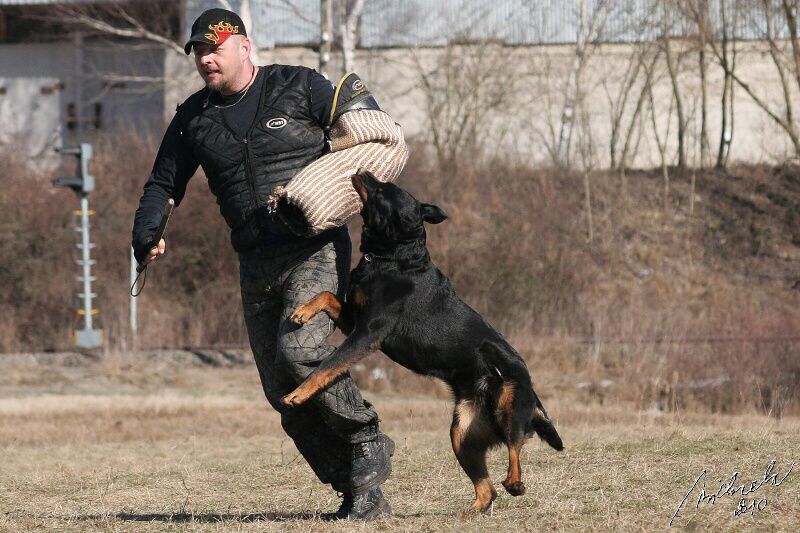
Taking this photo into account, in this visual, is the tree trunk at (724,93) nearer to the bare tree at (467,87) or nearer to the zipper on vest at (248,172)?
the bare tree at (467,87)

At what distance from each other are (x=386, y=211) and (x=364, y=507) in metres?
1.31

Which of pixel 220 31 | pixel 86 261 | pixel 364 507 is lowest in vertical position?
pixel 364 507

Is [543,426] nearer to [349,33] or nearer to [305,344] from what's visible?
[305,344]

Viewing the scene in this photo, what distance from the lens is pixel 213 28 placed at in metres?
4.56

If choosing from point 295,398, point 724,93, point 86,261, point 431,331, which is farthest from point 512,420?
point 724,93

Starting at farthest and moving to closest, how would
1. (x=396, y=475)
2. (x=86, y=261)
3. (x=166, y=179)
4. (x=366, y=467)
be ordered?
(x=86, y=261)
(x=396, y=475)
(x=166, y=179)
(x=366, y=467)

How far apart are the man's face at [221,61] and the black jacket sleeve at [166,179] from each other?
34 cm

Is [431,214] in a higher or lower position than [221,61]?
lower

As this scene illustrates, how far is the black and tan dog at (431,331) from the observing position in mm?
4520

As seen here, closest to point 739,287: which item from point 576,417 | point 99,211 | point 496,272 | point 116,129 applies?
point 496,272

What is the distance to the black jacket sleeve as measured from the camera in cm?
480

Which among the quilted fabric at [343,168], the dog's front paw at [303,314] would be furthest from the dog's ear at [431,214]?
the dog's front paw at [303,314]

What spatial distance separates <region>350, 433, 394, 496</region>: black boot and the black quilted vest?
98 cm

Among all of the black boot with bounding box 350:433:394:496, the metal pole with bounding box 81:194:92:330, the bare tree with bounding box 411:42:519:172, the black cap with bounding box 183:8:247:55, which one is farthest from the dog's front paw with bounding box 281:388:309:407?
the bare tree with bounding box 411:42:519:172
